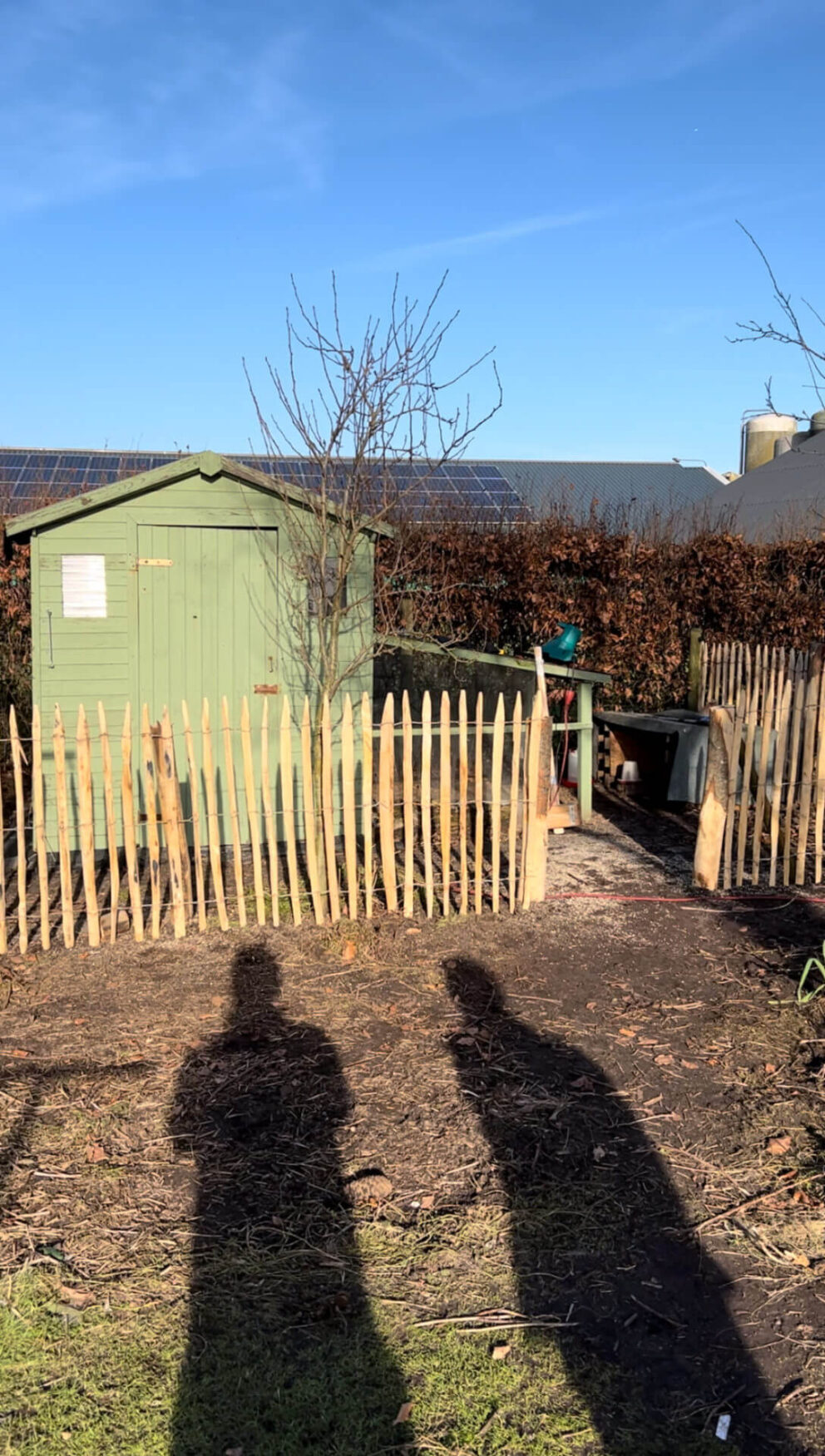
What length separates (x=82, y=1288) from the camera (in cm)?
307

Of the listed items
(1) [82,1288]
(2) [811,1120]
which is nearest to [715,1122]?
(2) [811,1120]

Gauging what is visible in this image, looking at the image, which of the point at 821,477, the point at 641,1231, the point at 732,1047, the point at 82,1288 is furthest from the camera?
the point at 821,477

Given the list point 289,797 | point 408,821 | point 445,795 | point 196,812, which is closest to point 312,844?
point 289,797

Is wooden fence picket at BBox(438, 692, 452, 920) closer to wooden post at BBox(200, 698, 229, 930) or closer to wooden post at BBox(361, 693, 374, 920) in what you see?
wooden post at BBox(361, 693, 374, 920)

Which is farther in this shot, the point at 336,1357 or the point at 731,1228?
the point at 731,1228

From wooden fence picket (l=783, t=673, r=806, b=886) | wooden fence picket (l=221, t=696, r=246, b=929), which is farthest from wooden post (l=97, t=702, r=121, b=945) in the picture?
wooden fence picket (l=783, t=673, r=806, b=886)

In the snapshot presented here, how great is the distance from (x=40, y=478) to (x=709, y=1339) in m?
12.7

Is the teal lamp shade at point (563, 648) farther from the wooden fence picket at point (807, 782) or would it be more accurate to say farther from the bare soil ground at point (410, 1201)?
the bare soil ground at point (410, 1201)

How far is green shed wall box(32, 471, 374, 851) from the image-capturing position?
7480 mm

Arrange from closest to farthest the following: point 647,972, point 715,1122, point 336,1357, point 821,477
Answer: point 336,1357 → point 715,1122 → point 647,972 → point 821,477

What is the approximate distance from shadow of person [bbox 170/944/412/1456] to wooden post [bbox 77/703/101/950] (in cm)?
138

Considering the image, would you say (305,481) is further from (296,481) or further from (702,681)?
(702,681)

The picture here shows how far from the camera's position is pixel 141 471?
11.7 m

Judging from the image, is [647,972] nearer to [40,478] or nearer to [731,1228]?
[731,1228]
